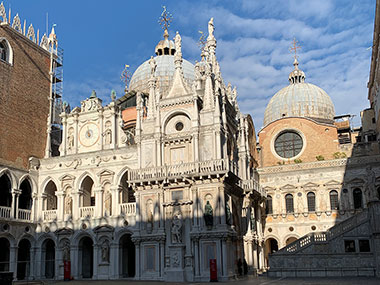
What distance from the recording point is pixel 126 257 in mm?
31266

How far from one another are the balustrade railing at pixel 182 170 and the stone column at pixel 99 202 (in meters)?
3.39

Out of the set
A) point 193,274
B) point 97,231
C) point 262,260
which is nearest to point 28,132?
point 97,231

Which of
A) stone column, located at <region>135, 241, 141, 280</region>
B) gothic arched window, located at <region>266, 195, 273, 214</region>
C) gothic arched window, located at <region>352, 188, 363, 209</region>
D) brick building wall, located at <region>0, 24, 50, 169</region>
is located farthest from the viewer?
gothic arched window, located at <region>266, 195, 273, 214</region>

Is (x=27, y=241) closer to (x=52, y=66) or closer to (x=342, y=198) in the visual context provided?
(x=52, y=66)

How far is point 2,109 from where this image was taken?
3209 cm

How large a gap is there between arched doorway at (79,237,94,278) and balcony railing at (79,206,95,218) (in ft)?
5.78

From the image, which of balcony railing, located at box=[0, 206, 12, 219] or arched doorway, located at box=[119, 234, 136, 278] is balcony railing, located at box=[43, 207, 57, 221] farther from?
arched doorway, located at box=[119, 234, 136, 278]

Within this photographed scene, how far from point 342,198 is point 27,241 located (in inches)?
936

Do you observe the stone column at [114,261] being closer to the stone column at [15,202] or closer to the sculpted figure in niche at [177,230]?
the sculpted figure in niche at [177,230]

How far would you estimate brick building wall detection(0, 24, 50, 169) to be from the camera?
106ft

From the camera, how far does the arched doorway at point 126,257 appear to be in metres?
30.4

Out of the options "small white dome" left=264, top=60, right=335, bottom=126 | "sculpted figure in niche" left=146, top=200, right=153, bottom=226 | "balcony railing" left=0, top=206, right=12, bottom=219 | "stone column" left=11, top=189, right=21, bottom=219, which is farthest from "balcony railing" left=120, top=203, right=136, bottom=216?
"small white dome" left=264, top=60, right=335, bottom=126

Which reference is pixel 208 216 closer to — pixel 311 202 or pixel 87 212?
pixel 87 212

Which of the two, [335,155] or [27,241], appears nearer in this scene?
[27,241]
